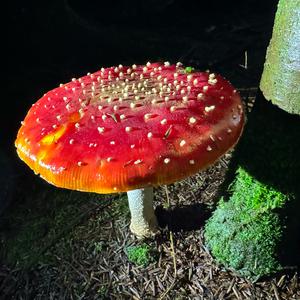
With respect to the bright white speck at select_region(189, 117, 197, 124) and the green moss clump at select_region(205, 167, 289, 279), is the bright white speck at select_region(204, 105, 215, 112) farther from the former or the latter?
the green moss clump at select_region(205, 167, 289, 279)

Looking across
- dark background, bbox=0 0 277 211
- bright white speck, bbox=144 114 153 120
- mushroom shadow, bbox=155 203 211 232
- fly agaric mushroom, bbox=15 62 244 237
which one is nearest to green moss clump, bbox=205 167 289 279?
mushroom shadow, bbox=155 203 211 232

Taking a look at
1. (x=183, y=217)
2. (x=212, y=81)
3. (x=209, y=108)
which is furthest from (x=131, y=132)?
(x=183, y=217)

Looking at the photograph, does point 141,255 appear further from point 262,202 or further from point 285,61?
point 285,61

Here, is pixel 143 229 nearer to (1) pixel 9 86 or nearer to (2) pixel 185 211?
(2) pixel 185 211

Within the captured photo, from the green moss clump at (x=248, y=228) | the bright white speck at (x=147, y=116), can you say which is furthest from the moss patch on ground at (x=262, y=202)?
the bright white speck at (x=147, y=116)

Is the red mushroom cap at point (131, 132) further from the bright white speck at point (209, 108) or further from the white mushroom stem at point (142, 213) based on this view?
the white mushroom stem at point (142, 213)

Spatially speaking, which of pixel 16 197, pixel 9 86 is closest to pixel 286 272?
pixel 16 197
